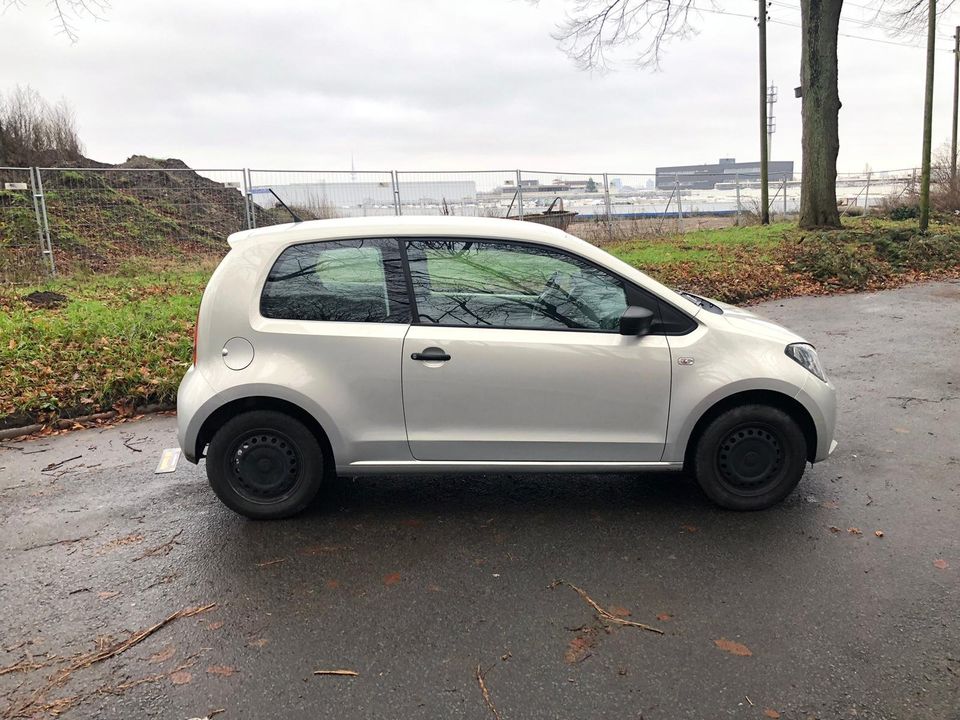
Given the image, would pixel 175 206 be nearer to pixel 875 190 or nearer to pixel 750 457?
pixel 750 457

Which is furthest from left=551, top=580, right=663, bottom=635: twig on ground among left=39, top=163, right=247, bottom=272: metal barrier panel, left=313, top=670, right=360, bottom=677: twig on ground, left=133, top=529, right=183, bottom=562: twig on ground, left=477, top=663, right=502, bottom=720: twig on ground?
left=39, top=163, right=247, bottom=272: metal barrier panel

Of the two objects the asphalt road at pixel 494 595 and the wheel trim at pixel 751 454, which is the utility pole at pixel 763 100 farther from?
the wheel trim at pixel 751 454

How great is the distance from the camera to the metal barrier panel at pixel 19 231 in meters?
12.6

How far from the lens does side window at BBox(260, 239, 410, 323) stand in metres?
4.11

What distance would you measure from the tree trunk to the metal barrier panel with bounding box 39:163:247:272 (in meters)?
12.8

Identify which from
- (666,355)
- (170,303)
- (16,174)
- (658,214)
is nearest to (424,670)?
(666,355)

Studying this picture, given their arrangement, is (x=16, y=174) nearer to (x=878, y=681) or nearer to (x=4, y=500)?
(x=4, y=500)

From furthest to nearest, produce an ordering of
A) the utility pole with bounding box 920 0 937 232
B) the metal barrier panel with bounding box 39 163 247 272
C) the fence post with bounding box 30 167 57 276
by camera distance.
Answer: the utility pole with bounding box 920 0 937 232
the metal barrier panel with bounding box 39 163 247 272
the fence post with bounding box 30 167 57 276

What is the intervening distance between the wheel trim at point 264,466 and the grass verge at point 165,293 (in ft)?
9.76

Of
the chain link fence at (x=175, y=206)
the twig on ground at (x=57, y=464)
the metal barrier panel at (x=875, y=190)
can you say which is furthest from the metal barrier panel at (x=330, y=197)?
the metal barrier panel at (x=875, y=190)

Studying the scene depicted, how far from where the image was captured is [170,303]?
10.1 metres

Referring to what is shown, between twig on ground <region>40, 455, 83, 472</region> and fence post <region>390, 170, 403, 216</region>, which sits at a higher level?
fence post <region>390, 170, 403, 216</region>

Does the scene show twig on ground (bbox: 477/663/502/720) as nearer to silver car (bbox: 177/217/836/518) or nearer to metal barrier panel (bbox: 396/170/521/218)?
silver car (bbox: 177/217/836/518)

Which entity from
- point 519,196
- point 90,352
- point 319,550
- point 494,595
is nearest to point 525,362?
point 494,595
